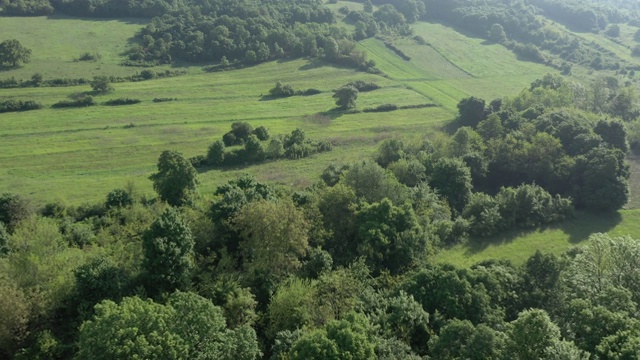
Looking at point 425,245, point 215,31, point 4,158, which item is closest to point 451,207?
point 425,245

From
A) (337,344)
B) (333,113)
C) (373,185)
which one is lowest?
(337,344)

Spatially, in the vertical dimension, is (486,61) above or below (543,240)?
above

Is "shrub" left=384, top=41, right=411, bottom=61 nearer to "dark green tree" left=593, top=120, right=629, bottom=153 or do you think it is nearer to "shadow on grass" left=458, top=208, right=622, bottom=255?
"dark green tree" left=593, top=120, right=629, bottom=153

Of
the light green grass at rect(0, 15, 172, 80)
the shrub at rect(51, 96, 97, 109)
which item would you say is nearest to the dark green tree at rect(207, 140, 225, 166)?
the shrub at rect(51, 96, 97, 109)

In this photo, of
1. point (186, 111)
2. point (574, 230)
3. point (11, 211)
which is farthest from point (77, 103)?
point (574, 230)

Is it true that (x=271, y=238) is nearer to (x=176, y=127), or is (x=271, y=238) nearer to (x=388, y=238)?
(x=388, y=238)

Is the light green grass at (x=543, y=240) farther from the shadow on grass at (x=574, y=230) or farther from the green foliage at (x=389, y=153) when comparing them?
the green foliage at (x=389, y=153)

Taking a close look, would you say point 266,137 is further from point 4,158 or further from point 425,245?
point 425,245
